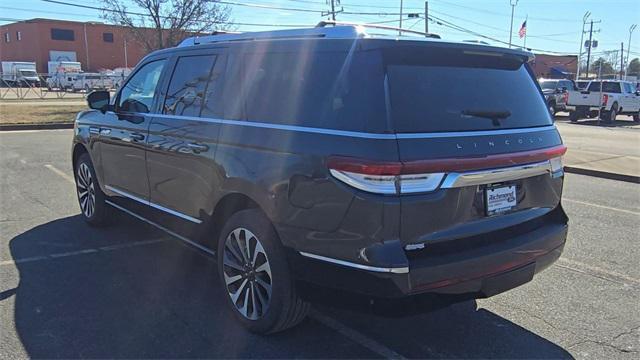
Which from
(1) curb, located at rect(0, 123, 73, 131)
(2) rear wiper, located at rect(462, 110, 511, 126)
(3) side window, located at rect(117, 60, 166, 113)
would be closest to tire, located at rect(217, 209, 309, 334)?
(2) rear wiper, located at rect(462, 110, 511, 126)

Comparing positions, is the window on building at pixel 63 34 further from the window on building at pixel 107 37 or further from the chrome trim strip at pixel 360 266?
the chrome trim strip at pixel 360 266

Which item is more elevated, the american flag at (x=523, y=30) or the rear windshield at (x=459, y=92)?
the american flag at (x=523, y=30)

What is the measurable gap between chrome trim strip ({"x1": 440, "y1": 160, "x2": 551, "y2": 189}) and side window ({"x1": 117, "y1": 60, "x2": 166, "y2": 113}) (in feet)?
9.35

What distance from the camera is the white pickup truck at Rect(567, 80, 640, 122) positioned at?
25844 mm

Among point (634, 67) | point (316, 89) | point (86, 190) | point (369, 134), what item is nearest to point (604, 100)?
point (86, 190)

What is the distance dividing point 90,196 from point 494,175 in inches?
179

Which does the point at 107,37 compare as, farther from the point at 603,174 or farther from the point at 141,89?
the point at 141,89

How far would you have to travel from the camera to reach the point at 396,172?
265 cm

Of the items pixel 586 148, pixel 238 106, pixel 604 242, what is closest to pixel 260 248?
pixel 238 106

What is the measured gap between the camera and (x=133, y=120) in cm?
471

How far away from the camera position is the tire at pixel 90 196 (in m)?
5.65

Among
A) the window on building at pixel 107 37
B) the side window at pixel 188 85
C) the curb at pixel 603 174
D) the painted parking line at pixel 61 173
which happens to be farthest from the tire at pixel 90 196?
the window on building at pixel 107 37

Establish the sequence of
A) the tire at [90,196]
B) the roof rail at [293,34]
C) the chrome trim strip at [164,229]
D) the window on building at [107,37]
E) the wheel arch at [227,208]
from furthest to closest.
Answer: the window on building at [107,37]
the tire at [90,196]
the chrome trim strip at [164,229]
the wheel arch at [227,208]
the roof rail at [293,34]

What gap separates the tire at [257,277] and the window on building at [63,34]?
7768 cm
